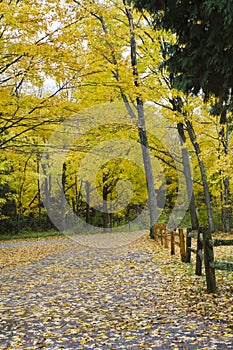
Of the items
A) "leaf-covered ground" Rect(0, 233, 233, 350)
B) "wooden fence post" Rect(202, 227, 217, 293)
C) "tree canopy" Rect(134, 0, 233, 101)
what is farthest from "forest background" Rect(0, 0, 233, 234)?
"leaf-covered ground" Rect(0, 233, 233, 350)

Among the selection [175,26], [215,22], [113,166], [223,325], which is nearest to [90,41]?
[175,26]

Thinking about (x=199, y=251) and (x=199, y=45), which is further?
(x=199, y=251)

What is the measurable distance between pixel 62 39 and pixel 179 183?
24902mm

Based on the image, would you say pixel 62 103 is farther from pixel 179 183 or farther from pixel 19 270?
pixel 179 183

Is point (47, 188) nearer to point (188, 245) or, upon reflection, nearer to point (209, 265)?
point (188, 245)

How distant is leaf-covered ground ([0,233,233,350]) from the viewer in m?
5.05

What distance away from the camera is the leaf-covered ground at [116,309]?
5.05 m

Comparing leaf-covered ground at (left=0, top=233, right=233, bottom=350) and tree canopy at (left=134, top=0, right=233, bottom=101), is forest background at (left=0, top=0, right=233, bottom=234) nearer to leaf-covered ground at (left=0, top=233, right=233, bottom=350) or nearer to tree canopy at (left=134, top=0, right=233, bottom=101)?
tree canopy at (left=134, top=0, right=233, bottom=101)

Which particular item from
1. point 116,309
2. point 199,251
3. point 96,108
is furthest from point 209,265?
point 96,108

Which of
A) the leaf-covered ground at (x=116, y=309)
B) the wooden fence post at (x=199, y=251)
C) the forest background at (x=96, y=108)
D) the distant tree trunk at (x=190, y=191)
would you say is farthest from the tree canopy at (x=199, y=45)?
the distant tree trunk at (x=190, y=191)

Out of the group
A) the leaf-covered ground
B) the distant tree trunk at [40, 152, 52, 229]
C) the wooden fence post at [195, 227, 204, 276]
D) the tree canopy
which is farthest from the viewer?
the distant tree trunk at [40, 152, 52, 229]

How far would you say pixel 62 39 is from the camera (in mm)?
9906

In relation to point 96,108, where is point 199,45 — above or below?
below

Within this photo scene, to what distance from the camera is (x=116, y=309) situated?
6691 millimetres
